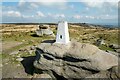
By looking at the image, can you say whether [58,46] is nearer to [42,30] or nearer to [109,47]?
[109,47]

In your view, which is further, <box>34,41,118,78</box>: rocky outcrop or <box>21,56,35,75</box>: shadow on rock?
<box>21,56,35,75</box>: shadow on rock

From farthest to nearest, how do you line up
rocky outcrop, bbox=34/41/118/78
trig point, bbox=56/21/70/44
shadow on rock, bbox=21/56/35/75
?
shadow on rock, bbox=21/56/35/75
trig point, bbox=56/21/70/44
rocky outcrop, bbox=34/41/118/78

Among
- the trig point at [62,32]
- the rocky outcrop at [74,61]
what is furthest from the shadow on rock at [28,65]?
the trig point at [62,32]

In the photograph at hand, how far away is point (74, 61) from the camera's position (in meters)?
28.8

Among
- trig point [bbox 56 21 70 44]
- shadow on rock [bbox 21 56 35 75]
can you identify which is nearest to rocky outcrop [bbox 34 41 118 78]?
trig point [bbox 56 21 70 44]

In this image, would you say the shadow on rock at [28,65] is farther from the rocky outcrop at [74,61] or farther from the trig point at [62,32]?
the trig point at [62,32]

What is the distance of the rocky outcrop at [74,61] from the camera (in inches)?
1089

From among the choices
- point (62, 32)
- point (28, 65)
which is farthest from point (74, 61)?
point (28, 65)

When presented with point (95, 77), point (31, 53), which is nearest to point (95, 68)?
point (95, 77)

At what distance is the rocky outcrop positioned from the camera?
2767 cm

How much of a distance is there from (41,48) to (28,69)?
521 cm

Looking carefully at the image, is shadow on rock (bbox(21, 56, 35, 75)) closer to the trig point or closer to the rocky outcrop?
the rocky outcrop

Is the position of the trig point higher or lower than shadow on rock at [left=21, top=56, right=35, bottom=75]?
higher

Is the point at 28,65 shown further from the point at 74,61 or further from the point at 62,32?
the point at 74,61
